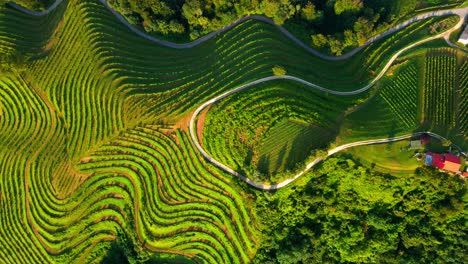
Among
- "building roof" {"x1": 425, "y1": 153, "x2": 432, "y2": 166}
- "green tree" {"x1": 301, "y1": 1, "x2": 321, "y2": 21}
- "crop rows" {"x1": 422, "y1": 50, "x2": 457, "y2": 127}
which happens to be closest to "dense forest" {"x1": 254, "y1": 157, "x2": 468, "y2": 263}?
"building roof" {"x1": 425, "y1": 153, "x2": 432, "y2": 166}

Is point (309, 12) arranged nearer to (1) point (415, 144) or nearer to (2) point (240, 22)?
(2) point (240, 22)

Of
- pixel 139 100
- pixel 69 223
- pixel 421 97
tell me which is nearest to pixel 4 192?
pixel 69 223

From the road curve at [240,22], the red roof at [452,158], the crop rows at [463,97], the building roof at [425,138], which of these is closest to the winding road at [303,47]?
the road curve at [240,22]

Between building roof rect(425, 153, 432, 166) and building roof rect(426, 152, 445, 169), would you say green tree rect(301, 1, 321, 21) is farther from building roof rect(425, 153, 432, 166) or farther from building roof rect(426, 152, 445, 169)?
building roof rect(426, 152, 445, 169)

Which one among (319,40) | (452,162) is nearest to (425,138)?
(452,162)

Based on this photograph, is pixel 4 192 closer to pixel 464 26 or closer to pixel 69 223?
pixel 69 223

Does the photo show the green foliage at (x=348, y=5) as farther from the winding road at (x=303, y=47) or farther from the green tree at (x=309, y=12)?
the winding road at (x=303, y=47)
